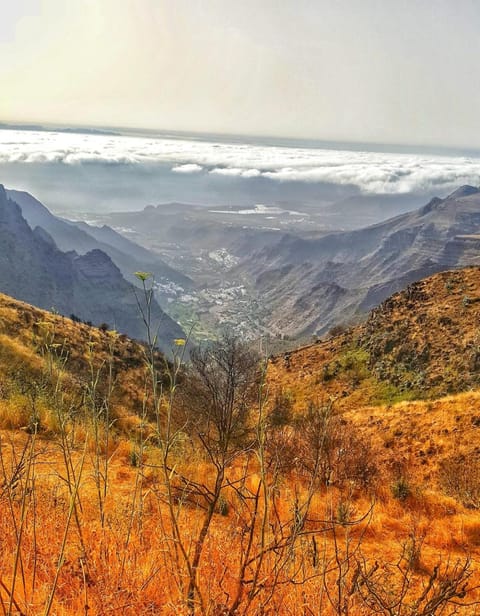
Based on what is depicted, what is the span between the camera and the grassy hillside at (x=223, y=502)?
2.30 metres

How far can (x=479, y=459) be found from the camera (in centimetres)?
1263

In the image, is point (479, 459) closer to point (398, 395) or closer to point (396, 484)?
point (396, 484)

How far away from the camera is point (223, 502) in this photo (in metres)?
5.28

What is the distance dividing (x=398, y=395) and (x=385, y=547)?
76.9 feet

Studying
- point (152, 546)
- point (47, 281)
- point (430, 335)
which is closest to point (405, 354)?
point (430, 335)

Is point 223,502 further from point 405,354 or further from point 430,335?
point 430,335

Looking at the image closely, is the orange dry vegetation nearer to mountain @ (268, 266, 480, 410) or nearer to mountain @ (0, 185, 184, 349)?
mountain @ (268, 266, 480, 410)

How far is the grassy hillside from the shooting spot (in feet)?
7.56

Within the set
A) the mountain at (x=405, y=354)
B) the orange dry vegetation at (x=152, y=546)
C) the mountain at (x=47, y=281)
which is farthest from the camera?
the mountain at (x=47, y=281)

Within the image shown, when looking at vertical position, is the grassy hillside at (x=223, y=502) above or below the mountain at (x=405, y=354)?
above

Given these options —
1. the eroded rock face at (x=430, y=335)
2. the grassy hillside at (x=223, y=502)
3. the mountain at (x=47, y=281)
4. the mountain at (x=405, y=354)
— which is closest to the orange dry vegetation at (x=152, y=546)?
the grassy hillside at (x=223, y=502)

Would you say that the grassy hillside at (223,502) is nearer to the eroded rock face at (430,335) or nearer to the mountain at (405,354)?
the eroded rock face at (430,335)

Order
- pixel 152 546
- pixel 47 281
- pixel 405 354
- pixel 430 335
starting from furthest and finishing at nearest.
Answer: pixel 47 281
pixel 430 335
pixel 405 354
pixel 152 546

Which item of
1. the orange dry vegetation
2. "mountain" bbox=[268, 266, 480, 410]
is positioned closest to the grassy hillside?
the orange dry vegetation
